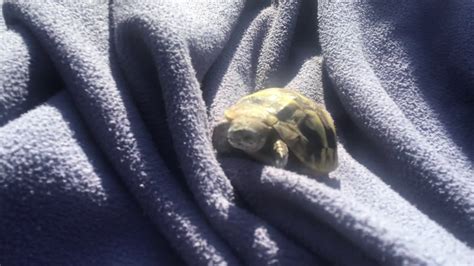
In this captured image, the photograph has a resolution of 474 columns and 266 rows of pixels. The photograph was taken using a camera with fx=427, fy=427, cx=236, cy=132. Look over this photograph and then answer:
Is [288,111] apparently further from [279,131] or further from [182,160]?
[182,160]

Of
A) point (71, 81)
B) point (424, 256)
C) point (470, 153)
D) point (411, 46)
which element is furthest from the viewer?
point (411, 46)

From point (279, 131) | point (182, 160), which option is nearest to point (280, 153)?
point (279, 131)

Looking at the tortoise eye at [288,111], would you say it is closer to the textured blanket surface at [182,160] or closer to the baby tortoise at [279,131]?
the baby tortoise at [279,131]

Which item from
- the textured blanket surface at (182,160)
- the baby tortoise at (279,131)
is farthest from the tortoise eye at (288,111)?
the textured blanket surface at (182,160)

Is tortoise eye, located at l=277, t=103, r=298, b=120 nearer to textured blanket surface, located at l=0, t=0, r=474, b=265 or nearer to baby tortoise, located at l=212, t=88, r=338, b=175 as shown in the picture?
baby tortoise, located at l=212, t=88, r=338, b=175

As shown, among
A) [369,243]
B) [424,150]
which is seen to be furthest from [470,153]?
[369,243]

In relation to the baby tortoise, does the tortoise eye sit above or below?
above

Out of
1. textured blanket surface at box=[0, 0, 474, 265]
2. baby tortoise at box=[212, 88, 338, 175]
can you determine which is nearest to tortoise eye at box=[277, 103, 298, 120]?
baby tortoise at box=[212, 88, 338, 175]

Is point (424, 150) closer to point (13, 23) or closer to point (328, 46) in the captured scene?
point (328, 46)
